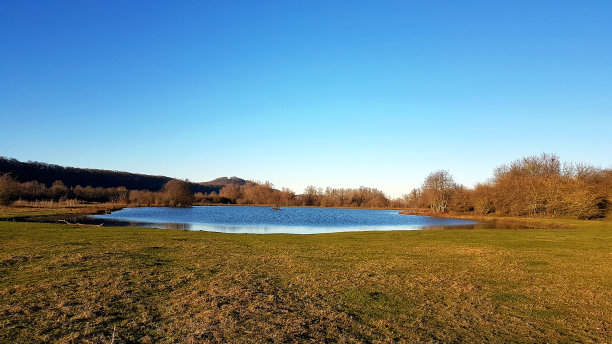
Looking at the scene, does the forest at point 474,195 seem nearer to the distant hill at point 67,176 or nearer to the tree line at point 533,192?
the tree line at point 533,192

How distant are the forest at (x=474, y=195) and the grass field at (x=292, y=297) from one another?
4253 centimetres

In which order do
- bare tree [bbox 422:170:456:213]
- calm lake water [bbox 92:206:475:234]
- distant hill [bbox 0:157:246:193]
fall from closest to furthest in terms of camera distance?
1. calm lake water [bbox 92:206:475:234]
2. bare tree [bbox 422:170:456:213]
3. distant hill [bbox 0:157:246:193]

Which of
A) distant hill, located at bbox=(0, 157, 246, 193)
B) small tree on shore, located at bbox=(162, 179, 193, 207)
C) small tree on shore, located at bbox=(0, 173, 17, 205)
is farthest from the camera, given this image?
distant hill, located at bbox=(0, 157, 246, 193)

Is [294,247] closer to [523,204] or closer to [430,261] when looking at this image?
[430,261]

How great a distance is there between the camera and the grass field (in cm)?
600

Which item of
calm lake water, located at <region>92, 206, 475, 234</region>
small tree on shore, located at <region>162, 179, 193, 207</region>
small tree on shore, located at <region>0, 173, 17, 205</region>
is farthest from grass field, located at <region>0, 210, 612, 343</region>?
small tree on shore, located at <region>162, 179, 193, 207</region>

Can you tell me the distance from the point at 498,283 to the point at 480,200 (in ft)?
184

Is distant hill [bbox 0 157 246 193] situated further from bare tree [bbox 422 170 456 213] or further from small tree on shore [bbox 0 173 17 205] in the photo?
bare tree [bbox 422 170 456 213]

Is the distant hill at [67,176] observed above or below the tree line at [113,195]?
above

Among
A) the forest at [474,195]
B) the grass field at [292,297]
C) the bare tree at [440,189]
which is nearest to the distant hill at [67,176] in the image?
the forest at [474,195]

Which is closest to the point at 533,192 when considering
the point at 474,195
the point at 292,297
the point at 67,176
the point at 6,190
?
the point at 474,195

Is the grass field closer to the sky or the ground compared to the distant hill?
closer to the ground

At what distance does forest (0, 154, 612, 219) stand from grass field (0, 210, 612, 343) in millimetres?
A: 42529

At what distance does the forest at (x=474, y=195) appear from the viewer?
48500 millimetres
